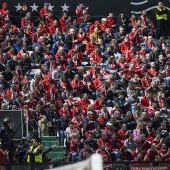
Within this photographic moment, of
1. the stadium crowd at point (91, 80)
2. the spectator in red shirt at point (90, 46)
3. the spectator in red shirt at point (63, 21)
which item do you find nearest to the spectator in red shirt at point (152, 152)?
the stadium crowd at point (91, 80)

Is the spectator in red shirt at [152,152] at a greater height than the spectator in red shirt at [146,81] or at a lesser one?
lesser

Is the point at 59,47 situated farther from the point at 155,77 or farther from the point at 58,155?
the point at 58,155

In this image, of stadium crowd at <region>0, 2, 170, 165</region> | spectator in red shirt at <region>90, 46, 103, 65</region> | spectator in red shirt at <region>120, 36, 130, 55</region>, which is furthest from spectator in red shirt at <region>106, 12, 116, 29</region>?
spectator in red shirt at <region>90, 46, 103, 65</region>

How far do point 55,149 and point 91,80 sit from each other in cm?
443

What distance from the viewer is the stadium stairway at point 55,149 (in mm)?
26547

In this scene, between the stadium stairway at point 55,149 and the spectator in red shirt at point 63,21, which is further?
the spectator in red shirt at point 63,21

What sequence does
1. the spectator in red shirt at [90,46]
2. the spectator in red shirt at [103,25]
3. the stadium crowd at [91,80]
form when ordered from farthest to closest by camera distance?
the spectator in red shirt at [103,25] → the spectator in red shirt at [90,46] → the stadium crowd at [91,80]

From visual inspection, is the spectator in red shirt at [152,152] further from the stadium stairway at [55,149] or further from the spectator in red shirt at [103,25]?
the spectator in red shirt at [103,25]

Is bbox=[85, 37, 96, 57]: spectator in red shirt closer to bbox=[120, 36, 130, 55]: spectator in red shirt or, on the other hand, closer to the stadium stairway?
bbox=[120, 36, 130, 55]: spectator in red shirt

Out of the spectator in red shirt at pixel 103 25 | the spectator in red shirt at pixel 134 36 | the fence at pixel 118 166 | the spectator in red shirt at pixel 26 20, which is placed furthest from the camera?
the spectator in red shirt at pixel 103 25

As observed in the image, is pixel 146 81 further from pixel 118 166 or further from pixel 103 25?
pixel 118 166

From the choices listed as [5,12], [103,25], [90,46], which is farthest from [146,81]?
[5,12]

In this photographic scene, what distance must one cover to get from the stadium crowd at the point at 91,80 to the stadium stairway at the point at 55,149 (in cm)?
30

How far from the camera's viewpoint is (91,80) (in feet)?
99.1
